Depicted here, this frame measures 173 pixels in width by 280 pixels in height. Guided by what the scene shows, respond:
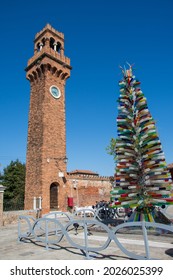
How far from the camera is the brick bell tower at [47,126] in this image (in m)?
18.2

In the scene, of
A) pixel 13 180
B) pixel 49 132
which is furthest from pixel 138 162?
pixel 13 180

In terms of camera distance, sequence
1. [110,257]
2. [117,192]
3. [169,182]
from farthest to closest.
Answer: [117,192]
[169,182]
[110,257]

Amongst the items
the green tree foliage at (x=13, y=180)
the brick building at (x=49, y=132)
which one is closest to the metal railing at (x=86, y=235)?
the brick building at (x=49, y=132)

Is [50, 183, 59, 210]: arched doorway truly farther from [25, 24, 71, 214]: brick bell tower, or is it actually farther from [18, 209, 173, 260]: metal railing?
[18, 209, 173, 260]: metal railing

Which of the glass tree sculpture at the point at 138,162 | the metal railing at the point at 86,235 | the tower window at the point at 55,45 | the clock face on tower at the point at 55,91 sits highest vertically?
the tower window at the point at 55,45

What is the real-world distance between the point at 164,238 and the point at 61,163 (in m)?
14.1

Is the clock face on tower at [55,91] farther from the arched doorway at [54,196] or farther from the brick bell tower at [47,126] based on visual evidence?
the arched doorway at [54,196]

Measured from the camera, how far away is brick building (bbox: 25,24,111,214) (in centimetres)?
1838

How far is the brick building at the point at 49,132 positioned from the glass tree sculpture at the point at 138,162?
10.7 m

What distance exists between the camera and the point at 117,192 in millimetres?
8250

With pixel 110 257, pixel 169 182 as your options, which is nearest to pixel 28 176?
pixel 169 182

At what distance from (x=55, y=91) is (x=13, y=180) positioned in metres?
17.1

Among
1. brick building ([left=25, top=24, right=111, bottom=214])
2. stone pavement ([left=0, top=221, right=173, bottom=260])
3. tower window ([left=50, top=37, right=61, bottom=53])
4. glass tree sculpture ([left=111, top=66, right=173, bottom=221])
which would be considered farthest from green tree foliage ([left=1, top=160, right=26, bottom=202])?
stone pavement ([left=0, top=221, right=173, bottom=260])
